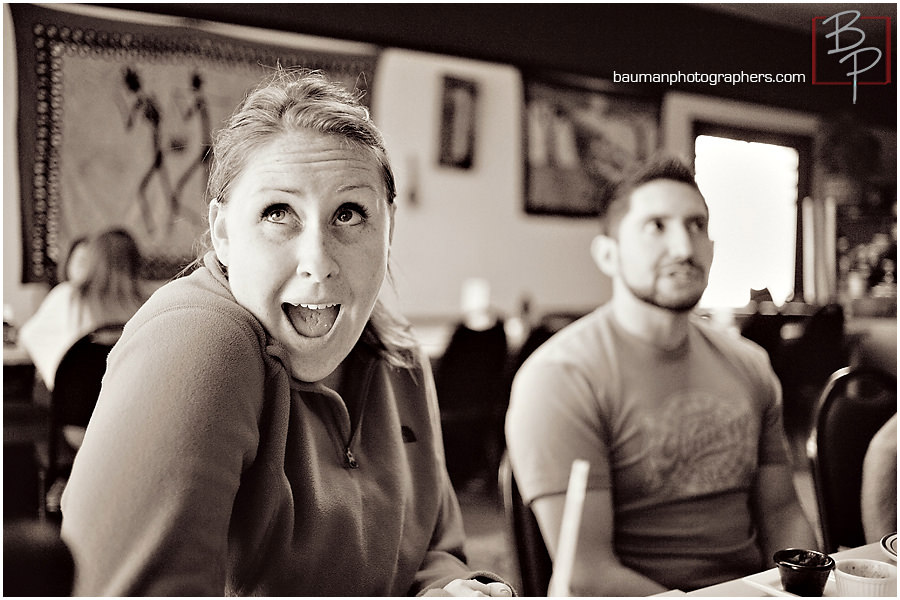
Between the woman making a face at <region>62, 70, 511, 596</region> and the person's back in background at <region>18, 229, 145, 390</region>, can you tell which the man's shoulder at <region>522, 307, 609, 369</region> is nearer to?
the woman making a face at <region>62, 70, 511, 596</region>

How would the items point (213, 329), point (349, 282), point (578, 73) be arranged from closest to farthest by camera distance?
point (213, 329)
point (349, 282)
point (578, 73)

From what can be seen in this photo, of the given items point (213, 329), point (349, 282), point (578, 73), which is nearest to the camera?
point (213, 329)

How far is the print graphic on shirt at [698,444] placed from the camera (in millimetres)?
1782

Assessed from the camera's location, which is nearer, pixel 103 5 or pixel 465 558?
pixel 103 5

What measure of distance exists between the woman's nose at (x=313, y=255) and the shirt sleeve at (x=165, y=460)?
0.17 m

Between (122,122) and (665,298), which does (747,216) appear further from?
(122,122)

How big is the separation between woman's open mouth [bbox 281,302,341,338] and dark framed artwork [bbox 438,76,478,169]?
45 centimetres

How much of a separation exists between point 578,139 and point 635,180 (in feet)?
0.55

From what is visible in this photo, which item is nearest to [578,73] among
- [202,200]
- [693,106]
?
[693,106]

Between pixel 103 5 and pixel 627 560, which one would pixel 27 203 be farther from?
pixel 627 560

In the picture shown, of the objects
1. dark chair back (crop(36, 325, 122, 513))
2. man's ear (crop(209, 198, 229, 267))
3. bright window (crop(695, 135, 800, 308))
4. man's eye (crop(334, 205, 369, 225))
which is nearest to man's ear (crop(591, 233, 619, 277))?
bright window (crop(695, 135, 800, 308))

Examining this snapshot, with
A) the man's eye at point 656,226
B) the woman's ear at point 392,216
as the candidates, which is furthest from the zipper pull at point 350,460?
the man's eye at point 656,226

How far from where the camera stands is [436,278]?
1700 mm

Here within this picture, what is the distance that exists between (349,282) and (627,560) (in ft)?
3.00
